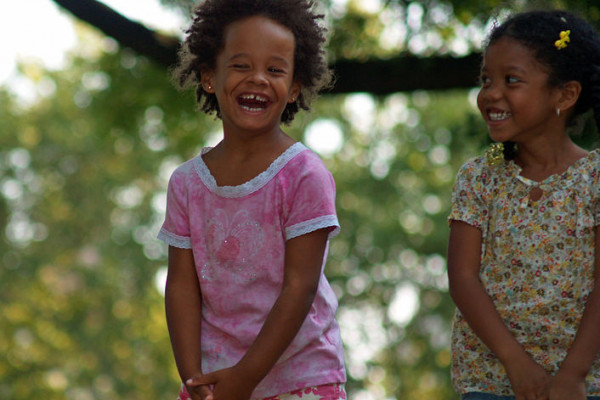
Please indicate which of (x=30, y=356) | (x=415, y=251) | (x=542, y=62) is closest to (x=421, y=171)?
(x=415, y=251)

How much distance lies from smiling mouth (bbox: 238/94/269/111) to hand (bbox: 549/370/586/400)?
123cm

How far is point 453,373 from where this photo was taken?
A: 125 inches

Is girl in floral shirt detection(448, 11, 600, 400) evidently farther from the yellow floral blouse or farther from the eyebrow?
the eyebrow

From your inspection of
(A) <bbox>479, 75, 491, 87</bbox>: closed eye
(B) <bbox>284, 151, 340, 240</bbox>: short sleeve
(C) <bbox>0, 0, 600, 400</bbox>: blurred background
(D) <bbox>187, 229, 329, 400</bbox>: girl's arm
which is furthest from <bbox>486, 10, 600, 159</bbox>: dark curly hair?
(C) <bbox>0, 0, 600, 400</bbox>: blurred background

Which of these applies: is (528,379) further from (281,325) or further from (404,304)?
(404,304)

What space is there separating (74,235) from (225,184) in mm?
21639

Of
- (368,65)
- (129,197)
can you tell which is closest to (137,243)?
(129,197)

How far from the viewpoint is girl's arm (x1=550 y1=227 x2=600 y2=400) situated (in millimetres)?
2840

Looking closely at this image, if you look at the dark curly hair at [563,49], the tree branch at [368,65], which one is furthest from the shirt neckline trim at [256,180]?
the tree branch at [368,65]

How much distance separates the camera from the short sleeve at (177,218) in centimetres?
307

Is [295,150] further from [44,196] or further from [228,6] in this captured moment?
[44,196]

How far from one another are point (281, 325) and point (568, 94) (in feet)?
4.15

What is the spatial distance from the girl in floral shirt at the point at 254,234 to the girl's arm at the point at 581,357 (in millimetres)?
659

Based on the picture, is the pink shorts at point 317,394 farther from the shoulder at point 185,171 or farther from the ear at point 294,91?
the ear at point 294,91
